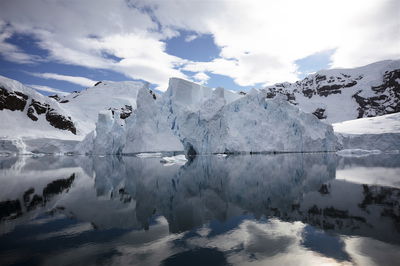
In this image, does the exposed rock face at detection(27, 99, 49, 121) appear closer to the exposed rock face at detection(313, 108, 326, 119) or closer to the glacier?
the glacier

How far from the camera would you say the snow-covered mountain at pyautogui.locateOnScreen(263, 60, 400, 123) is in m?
112

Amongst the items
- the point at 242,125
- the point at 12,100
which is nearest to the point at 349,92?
the point at 242,125

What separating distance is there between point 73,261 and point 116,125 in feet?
154

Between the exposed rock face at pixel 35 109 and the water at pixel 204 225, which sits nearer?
the water at pixel 204 225

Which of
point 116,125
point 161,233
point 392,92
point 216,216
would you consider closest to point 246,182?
point 216,216

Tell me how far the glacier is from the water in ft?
92.4

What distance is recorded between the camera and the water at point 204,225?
5684 millimetres

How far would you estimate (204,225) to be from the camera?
8086 millimetres

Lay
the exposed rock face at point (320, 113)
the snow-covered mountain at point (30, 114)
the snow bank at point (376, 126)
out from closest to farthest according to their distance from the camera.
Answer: the snow bank at point (376, 126), the snow-covered mountain at point (30, 114), the exposed rock face at point (320, 113)

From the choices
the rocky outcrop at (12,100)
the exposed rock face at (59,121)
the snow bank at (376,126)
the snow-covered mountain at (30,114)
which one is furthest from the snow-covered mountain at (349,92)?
the rocky outcrop at (12,100)

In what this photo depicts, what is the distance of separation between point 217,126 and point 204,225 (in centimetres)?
3352

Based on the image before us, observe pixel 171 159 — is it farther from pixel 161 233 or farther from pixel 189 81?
pixel 161 233

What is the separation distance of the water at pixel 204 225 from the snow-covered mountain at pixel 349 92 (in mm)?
103383

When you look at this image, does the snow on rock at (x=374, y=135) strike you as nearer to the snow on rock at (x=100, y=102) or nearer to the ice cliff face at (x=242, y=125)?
the ice cliff face at (x=242, y=125)
